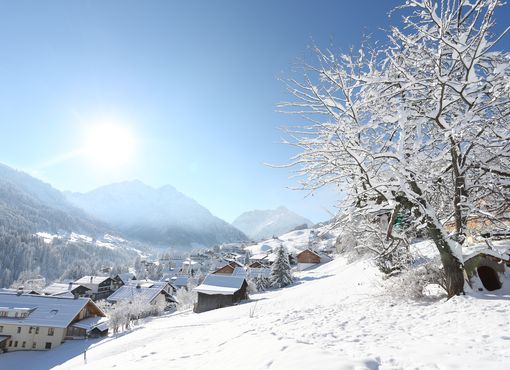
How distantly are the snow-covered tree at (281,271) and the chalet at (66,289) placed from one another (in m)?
48.8

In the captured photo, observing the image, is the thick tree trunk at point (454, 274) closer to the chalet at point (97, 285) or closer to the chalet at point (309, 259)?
the chalet at point (309, 259)

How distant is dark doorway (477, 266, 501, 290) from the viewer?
965 centimetres

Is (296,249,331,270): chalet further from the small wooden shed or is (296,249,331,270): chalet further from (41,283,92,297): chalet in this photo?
(41,283,92,297): chalet

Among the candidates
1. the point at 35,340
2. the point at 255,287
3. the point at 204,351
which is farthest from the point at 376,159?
the point at 255,287

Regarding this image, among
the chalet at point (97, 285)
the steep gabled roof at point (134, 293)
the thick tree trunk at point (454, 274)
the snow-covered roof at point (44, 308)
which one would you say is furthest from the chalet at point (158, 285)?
the thick tree trunk at point (454, 274)

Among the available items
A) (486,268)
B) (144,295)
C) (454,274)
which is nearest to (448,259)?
(454,274)

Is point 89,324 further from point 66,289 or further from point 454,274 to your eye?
point 66,289

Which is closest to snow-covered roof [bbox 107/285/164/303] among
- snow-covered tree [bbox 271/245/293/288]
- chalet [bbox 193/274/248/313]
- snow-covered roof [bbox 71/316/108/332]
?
snow-covered roof [bbox 71/316/108/332]

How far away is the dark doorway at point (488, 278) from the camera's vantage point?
965 cm

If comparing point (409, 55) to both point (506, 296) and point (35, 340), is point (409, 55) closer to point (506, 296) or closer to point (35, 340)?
point (506, 296)

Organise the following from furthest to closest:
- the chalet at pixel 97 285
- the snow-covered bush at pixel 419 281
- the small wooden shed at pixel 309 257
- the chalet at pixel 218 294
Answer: the chalet at pixel 97 285, the small wooden shed at pixel 309 257, the chalet at pixel 218 294, the snow-covered bush at pixel 419 281

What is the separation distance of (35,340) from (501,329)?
43.4 meters

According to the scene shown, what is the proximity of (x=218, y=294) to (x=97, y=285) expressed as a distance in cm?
5925

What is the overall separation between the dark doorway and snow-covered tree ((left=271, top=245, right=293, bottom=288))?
40.8m
